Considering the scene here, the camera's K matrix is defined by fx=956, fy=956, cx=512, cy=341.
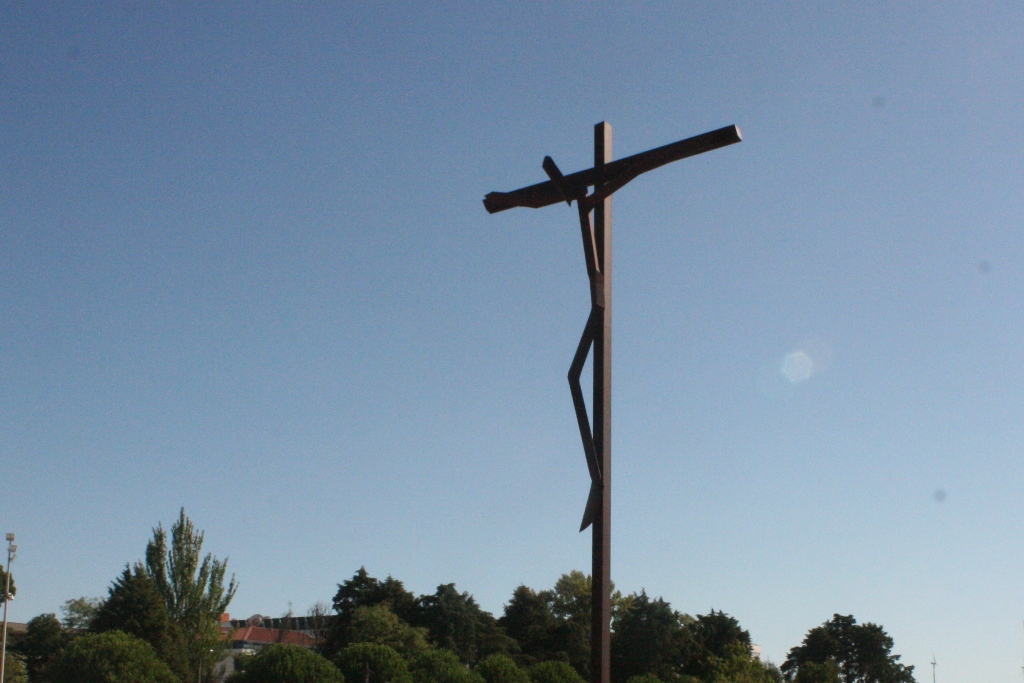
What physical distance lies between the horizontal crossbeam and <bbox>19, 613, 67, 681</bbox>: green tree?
2615 inches

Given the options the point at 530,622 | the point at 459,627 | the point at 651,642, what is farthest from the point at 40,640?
the point at 651,642

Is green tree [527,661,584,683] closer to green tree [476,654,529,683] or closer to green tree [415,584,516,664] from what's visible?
green tree [476,654,529,683]

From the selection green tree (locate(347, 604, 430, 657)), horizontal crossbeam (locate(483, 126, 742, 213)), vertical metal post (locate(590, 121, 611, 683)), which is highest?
green tree (locate(347, 604, 430, 657))

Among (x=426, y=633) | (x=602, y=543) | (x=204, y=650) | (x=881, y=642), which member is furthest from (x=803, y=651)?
(x=602, y=543)

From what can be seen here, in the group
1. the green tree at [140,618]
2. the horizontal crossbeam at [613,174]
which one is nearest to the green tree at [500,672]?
the green tree at [140,618]

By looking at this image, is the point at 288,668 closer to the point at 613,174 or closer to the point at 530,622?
the point at 530,622

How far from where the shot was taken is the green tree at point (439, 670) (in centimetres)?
4594

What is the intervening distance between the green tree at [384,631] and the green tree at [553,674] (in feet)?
33.8

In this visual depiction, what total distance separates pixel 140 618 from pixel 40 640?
28418 millimetres

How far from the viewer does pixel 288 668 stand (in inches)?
1587

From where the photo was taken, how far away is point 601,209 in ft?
19.7

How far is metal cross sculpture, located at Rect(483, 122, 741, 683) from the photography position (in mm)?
5398

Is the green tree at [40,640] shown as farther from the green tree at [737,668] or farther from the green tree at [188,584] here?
the green tree at [737,668]

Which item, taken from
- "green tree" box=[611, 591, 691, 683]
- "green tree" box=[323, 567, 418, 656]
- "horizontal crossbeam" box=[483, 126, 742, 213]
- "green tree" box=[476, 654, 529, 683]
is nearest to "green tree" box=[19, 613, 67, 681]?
"green tree" box=[323, 567, 418, 656]
